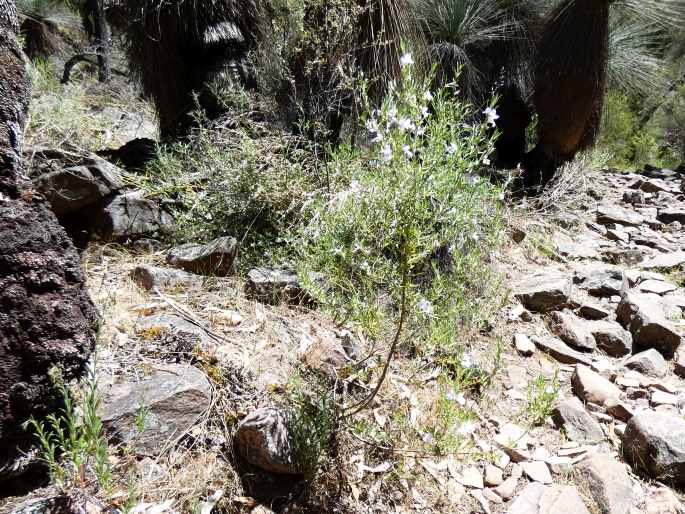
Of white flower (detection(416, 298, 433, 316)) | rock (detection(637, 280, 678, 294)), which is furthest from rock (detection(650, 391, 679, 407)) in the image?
white flower (detection(416, 298, 433, 316))

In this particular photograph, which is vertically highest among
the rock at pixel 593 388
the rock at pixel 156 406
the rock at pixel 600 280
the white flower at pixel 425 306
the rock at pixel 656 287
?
the white flower at pixel 425 306

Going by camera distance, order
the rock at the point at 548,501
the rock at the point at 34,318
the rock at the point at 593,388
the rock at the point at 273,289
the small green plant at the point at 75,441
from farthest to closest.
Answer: the rock at the point at 273,289 < the rock at the point at 593,388 < the rock at the point at 548,501 < the rock at the point at 34,318 < the small green plant at the point at 75,441

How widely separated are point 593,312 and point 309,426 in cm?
230

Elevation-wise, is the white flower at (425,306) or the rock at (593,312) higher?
the white flower at (425,306)

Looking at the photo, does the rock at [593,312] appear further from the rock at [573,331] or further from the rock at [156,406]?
the rock at [156,406]

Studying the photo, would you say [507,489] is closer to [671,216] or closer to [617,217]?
[617,217]

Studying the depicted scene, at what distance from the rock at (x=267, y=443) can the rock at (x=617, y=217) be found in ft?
14.8

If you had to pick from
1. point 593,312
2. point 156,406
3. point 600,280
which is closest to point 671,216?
point 600,280

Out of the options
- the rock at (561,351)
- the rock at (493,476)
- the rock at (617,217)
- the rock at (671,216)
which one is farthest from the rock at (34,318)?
the rock at (671,216)

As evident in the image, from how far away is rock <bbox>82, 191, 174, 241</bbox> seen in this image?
259 cm

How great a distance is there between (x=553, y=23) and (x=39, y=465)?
5268 mm

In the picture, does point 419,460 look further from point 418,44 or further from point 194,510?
point 418,44

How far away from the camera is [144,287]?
2191 mm

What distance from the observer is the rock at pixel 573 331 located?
2.73 metres
